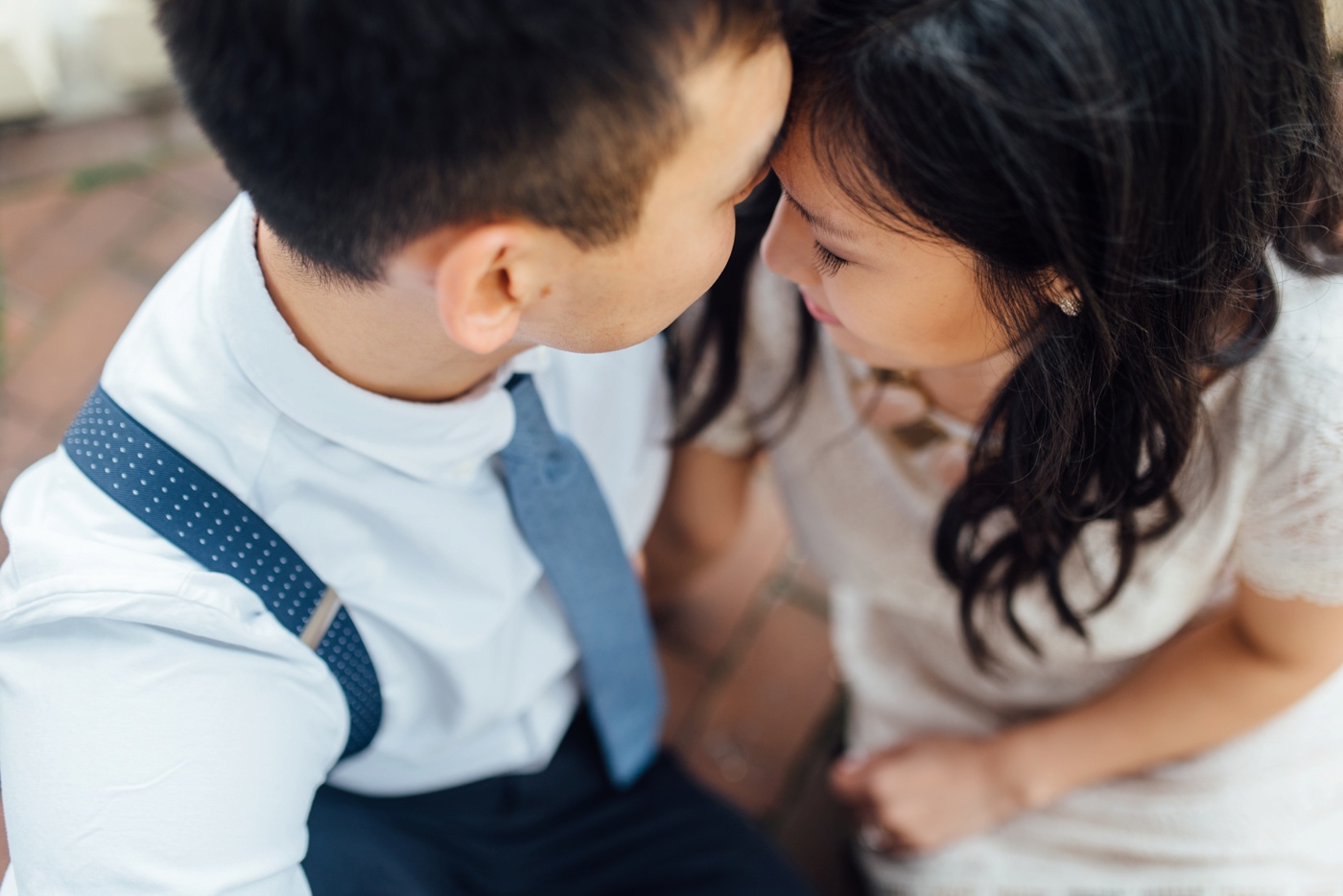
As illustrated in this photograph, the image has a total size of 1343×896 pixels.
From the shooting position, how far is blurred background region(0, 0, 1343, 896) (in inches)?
72.4

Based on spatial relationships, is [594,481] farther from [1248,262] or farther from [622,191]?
[1248,262]

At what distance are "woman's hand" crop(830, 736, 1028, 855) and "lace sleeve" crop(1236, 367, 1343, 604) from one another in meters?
0.43

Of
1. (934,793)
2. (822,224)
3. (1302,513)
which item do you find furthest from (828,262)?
(934,793)

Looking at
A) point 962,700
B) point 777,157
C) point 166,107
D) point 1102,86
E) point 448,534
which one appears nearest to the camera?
point 1102,86

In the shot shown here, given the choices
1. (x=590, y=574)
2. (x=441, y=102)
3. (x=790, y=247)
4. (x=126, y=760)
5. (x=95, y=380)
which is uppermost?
(x=441, y=102)

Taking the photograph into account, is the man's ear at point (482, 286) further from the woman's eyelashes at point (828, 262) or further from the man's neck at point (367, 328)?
the woman's eyelashes at point (828, 262)

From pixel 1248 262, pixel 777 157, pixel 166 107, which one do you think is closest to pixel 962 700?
pixel 1248 262

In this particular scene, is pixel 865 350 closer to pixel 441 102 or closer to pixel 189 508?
pixel 441 102

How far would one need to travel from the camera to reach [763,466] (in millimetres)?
2092

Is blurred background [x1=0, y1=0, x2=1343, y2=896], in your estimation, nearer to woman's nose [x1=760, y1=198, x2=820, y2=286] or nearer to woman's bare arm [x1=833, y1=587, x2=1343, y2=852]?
woman's bare arm [x1=833, y1=587, x2=1343, y2=852]

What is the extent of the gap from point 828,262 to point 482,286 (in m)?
0.29

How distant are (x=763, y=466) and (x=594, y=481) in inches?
40.5

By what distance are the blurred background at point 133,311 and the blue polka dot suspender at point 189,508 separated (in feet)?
3.59

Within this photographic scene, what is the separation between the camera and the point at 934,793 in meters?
1.36
